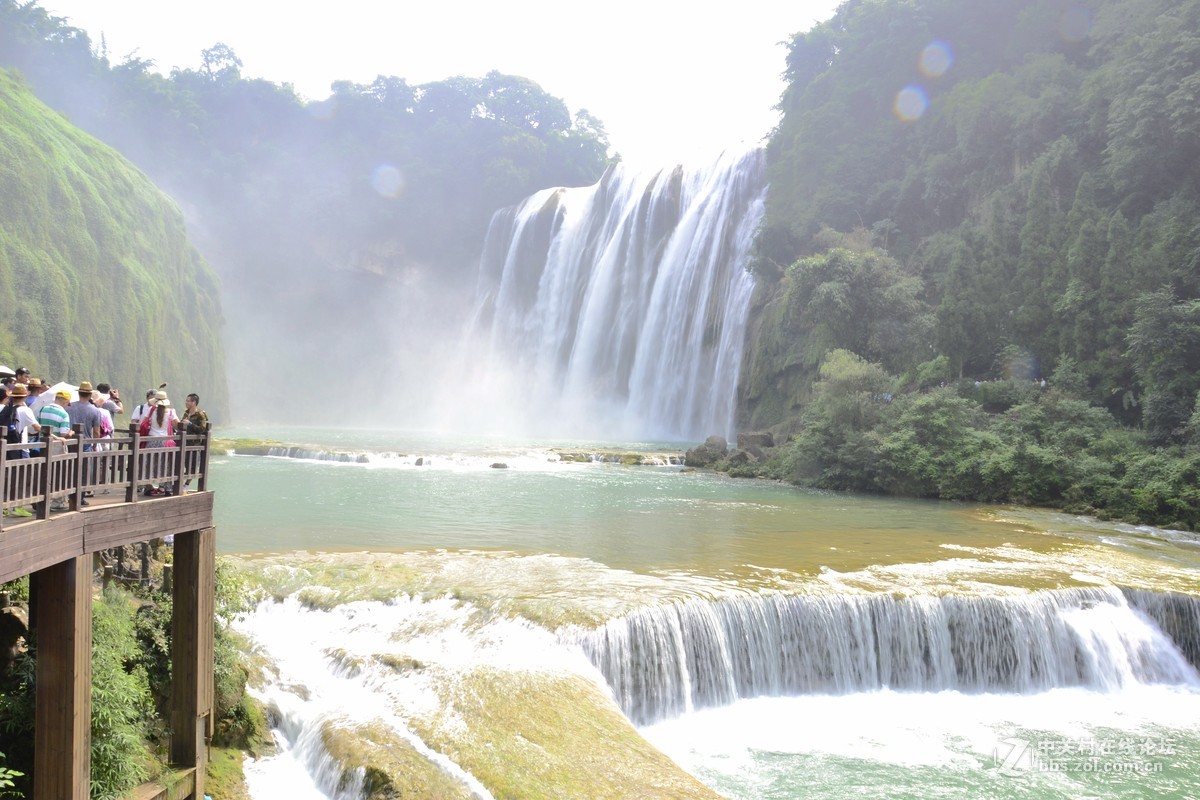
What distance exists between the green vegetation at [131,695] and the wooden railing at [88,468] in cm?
127

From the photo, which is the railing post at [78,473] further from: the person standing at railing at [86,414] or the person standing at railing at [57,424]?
the person standing at railing at [86,414]

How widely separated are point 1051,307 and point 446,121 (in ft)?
228

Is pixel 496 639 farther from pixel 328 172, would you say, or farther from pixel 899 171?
pixel 328 172

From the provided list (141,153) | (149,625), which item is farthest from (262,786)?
(141,153)

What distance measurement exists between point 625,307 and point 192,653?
44998 millimetres

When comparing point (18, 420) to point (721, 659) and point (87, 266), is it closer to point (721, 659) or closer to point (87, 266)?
point (721, 659)

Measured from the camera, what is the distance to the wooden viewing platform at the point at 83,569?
632cm

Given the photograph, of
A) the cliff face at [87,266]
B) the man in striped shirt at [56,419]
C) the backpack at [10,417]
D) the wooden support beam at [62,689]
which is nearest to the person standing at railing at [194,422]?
the man in striped shirt at [56,419]

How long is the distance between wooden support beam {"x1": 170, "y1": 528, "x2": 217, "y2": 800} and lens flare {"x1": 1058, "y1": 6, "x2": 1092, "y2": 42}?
126 ft

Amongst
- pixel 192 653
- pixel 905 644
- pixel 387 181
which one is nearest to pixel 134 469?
pixel 192 653

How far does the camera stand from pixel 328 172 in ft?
278

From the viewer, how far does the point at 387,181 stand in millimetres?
84438

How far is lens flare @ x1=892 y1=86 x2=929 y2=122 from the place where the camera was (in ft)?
133

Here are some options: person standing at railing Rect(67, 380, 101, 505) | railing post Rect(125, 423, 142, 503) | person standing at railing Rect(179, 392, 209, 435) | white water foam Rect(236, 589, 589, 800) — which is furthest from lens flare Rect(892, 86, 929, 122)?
railing post Rect(125, 423, 142, 503)
